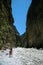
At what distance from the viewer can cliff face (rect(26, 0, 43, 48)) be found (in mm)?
37906

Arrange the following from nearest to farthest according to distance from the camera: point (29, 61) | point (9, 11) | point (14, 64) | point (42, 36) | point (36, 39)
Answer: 1. point (14, 64)
2. point (29, 61)
3. point (42, 36)
4. point (36, 39)
5. point (9, 11)

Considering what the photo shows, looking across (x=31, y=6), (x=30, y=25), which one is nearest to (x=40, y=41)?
(x=30, y=25)

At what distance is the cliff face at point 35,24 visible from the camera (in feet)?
124

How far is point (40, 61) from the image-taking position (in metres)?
18.8

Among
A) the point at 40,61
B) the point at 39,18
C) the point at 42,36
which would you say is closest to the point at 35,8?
the point at 39,18

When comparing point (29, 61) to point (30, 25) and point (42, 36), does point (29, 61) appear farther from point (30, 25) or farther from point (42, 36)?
point (30, 25)

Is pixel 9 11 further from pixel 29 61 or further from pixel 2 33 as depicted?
Answer: pixel 29 61

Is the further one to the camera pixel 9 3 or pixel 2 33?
pixel 9 3

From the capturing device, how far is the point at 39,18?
39.2 meters

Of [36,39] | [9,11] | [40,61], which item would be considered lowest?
[36,39]

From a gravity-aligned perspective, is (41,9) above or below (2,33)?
above

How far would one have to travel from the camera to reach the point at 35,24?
40.5 meters

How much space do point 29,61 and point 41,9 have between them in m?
22.7

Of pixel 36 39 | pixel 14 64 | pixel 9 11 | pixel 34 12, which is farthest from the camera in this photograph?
pixel 9 11
